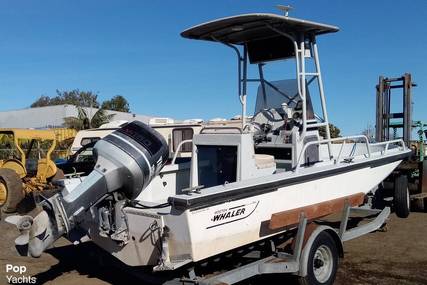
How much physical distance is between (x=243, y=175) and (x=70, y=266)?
2.80m

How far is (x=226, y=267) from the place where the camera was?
549 centimetres

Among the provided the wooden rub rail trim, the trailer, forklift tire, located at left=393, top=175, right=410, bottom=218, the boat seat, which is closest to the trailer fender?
the trailer

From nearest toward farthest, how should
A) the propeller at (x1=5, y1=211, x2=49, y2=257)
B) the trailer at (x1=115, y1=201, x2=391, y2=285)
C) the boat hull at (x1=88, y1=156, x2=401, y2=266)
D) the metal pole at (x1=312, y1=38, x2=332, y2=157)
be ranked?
the boat hull at (x1=88, y1=156, x2=401, y2=266) < the propeller at (x1=5, y1=211, x2=49, y2=257) < the trailer at (x1=115, y1=201, x2=391, y2=285) < the metal pole at (x1=312, y1=38, x2=332, y2=157)

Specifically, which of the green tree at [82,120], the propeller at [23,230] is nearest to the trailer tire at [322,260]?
the propeller at [23,230]

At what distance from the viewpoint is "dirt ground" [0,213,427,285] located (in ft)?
19.2

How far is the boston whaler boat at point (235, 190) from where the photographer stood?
445cm

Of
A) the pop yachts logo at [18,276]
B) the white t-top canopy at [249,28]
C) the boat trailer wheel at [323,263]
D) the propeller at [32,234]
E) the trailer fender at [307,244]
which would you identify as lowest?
the pop yachts logo at [18,276]

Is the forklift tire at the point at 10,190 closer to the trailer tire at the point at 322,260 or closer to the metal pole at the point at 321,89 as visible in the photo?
the metal pole at the point at 321,89

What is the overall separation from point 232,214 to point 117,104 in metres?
49.1

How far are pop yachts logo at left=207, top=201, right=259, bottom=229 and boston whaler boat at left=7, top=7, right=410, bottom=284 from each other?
11 mm

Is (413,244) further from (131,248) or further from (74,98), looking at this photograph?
(74,98)

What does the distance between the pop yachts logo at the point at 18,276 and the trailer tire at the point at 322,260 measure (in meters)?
3.17

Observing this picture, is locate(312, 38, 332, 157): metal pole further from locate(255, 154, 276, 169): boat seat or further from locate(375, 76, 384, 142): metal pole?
locate(375, 76, 384, 142): metal pole

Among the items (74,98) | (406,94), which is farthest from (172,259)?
(74,98)
